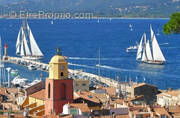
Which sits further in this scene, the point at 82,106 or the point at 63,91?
the point at 63,91

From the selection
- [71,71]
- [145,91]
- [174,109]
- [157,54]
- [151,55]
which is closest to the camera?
[174,109]

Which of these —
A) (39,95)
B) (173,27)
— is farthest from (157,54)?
(173,27)

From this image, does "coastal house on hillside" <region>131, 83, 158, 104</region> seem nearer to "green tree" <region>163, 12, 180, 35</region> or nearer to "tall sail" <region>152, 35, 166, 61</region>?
"green tree" <region>163, 12, 180, 35</region>

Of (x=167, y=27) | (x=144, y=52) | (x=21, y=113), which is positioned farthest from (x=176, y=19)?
(x=144, y=52)

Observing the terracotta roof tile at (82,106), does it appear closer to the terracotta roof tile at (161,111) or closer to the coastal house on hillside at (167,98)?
the terracotta roof tile at (161,111)

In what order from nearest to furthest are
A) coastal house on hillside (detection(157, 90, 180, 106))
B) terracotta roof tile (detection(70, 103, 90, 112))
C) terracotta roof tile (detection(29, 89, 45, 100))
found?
terracotta roof tile (detection(70, 103, 90, 112)) → terracotta roof tile (detection(29, 89, 45, 100)) → coastal house on hillside (detection(157, 90, 180, 106))

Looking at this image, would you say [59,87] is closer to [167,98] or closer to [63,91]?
[63,91]

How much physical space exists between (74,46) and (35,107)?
332 feet

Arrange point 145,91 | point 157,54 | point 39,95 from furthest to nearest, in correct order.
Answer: point 157,54
point 145,91
point 39,95

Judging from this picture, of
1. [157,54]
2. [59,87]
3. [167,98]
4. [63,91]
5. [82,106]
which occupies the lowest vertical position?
[167,98]

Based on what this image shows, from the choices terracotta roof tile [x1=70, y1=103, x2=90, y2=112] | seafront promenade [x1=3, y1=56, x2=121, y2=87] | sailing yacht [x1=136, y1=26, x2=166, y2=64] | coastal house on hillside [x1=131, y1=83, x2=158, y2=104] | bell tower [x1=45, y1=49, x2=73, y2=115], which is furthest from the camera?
sailing yacht [x1=136, y1=26, x2=166, y2=64]

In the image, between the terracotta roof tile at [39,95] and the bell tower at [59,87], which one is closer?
the bell tower at [59,87]

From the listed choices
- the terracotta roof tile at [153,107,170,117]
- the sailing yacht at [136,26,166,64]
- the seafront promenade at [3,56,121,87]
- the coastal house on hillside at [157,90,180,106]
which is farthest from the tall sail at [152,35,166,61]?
the terracotta roof tile at [153,107,170,117]

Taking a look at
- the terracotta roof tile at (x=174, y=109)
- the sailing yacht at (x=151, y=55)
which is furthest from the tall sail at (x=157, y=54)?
the terracotta roof tile at (x=174, y=109)
